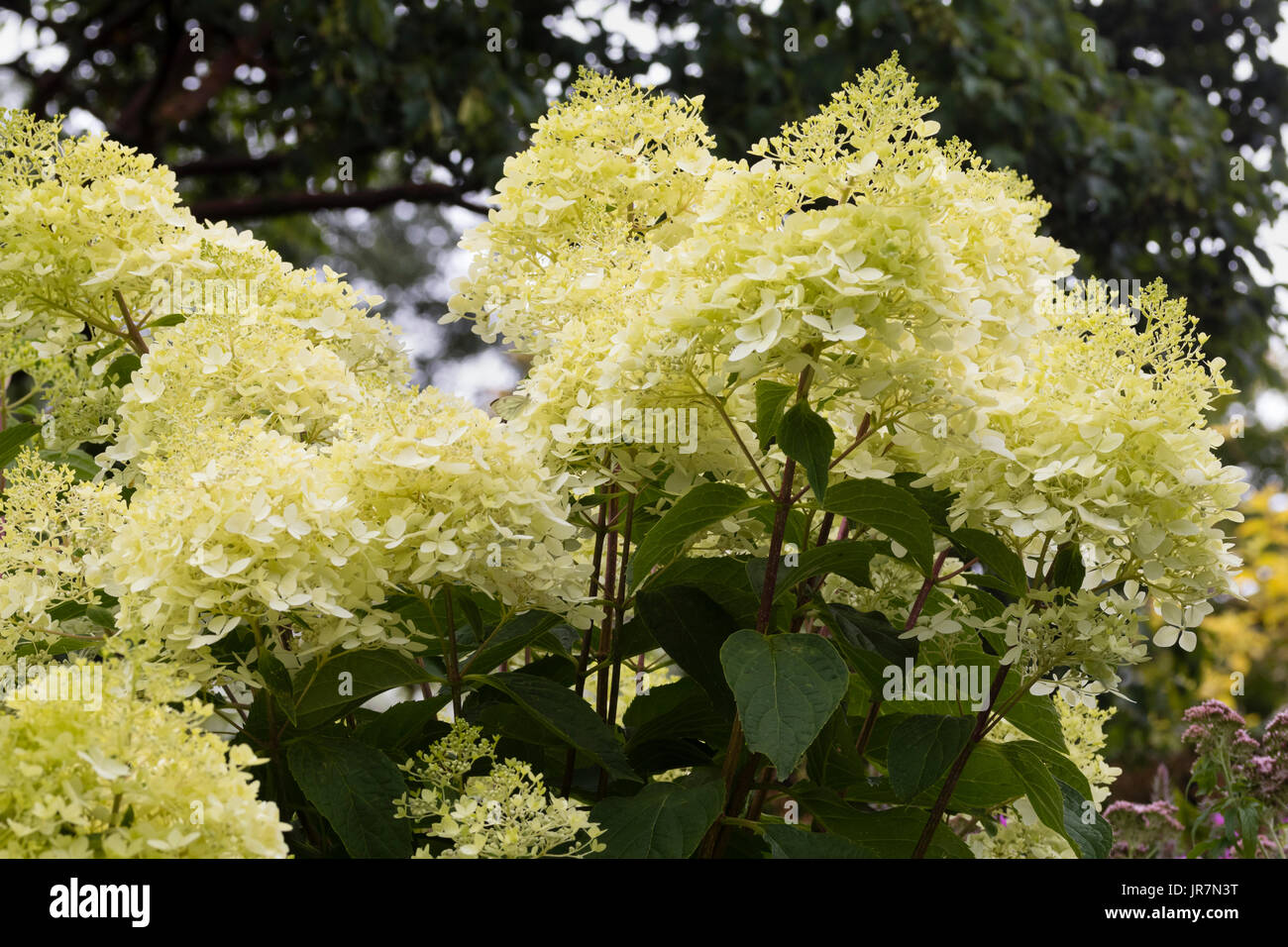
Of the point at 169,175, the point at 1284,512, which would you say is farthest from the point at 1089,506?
the point at 1284,512

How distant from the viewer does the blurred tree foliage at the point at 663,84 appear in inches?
244

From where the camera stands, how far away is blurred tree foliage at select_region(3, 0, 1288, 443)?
6207mm

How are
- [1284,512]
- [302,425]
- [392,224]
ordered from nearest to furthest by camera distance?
[302,425], [1284,512], [392,224]

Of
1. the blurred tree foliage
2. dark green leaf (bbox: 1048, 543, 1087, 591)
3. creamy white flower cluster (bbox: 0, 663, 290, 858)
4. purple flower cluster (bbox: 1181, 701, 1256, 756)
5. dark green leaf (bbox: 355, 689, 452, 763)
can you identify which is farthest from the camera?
the blurred tree foliage

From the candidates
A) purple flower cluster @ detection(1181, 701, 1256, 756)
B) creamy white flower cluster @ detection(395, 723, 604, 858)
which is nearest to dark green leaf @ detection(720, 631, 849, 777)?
creamy white flower cluster @ detection(395, 723, 604, 858)

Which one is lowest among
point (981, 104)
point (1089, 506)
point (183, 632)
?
point (183, 632)

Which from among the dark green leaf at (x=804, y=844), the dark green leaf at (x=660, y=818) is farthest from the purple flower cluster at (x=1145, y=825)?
the dark green leaf at (x=660, y=818)

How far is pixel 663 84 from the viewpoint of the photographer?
6.51 metres

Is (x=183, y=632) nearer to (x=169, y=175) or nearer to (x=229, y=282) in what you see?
(x=229, y=282)

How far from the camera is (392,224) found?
14188mm

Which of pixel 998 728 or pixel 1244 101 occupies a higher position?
pixel 1244 101

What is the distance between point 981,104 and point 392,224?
906 cm

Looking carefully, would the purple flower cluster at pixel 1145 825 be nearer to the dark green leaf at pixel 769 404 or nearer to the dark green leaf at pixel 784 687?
the dark green leaf at pixel 784 687

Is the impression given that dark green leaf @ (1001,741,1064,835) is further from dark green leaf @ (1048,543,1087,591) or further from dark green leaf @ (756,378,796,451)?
dark green leaf @ (756,378,796,451)
